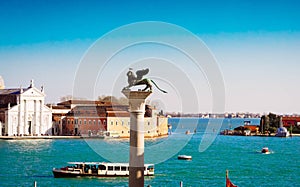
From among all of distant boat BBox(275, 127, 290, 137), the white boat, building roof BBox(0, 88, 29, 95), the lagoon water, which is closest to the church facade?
building roof BBox(0, 88, 29, 95)

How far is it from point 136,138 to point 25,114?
41.0 meters

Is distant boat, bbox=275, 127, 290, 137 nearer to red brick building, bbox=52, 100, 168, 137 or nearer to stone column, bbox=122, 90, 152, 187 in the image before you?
red brick building, bbox=52, 100, 168, 137

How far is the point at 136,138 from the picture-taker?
6672mm

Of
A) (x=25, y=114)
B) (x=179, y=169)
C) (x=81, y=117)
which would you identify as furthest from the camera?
(x=81, y=117)

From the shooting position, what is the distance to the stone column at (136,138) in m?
6.56

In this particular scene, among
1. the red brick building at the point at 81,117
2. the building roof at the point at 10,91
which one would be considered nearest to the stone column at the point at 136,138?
the red brick building at the point at 81,117

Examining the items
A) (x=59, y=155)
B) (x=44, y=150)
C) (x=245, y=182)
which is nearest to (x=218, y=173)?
(x=245, y=182)

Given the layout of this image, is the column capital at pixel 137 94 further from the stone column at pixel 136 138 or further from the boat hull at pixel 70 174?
the boat hull at pixel 70 174

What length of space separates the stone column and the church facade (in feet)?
131

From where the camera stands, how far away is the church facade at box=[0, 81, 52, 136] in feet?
149

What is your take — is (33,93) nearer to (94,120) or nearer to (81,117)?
(81,117)

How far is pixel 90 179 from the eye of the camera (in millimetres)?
Result: 19625

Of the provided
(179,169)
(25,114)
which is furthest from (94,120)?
(179,169)

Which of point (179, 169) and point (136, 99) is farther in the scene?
point (179, 169)
